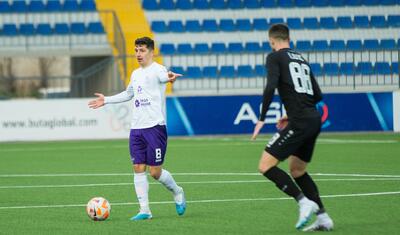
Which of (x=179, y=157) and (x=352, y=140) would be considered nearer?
(x=179, y=157)

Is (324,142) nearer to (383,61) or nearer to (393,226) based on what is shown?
(383,61)

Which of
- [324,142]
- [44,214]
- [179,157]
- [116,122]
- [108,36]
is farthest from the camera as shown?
[108,36]

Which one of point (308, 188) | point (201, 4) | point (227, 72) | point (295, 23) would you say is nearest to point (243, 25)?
point (201, 4)

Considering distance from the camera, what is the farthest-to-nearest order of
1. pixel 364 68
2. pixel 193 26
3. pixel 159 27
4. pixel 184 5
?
pixel 184 5, pixel 193 26, pixel 159 27, pixel 364 68

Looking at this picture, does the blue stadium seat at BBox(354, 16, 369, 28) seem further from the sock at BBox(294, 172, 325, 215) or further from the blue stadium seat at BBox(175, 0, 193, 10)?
the sock at BBox(294, 172, 325, 215)

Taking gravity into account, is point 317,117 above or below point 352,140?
above

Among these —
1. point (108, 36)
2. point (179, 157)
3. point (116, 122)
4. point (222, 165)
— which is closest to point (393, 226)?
point (222, 165)

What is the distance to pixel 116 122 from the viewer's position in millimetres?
27422

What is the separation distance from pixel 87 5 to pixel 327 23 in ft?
28.7

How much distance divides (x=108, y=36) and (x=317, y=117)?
25.1 metres

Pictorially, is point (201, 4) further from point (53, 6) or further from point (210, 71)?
point (210, 71)

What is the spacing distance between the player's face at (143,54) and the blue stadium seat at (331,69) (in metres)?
18.3

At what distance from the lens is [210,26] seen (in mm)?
34469

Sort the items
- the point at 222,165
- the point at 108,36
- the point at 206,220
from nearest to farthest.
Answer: the point at 206,220 → the point at 222,165 → the point at 108,36
